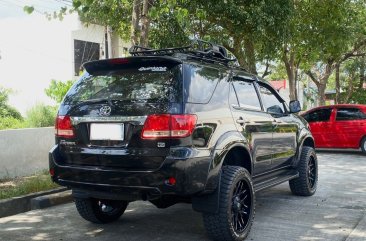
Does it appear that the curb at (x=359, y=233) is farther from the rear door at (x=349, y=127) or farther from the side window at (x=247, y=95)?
the rear door at (x=349, y=127)

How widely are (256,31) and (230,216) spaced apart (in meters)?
7.67

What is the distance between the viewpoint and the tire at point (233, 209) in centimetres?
431

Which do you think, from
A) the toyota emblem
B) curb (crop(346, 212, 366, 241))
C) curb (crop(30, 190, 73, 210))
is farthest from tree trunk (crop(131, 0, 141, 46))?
curb (crop(346, 212, 366, 241))

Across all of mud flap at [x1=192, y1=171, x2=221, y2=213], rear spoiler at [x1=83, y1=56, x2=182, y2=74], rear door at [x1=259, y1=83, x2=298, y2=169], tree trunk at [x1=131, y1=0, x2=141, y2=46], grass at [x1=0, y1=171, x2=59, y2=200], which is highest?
tree trunk at [x1=131, y1=0, x2=141, y2=46]

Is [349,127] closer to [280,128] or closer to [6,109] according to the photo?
[280,128]

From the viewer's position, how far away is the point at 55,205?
6.53 meters

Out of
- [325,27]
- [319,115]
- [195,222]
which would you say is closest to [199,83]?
[195,222]

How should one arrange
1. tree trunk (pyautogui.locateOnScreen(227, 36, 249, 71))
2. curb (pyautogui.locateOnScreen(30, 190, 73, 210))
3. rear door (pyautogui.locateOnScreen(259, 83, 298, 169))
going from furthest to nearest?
1. tree trunk (pyautogui.locateOnScreen(227, 36, 249, 71))
2. curb (pyautogui.locateOnScreen(30, 190, 73, 210))
3. rear door (pyautogui.locateOnScreen(259, 83, 298, 169))

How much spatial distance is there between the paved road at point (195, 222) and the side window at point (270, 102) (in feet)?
4.29

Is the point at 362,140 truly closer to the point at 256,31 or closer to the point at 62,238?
the point at 256,31

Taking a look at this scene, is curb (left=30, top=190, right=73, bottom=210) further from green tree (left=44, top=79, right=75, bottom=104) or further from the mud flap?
green tree (left=44, top=79, right=75, bottom=104)

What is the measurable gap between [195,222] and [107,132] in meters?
1.83

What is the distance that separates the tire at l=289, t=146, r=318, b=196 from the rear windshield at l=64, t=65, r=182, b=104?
10.5 ft

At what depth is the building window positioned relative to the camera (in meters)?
18.1
